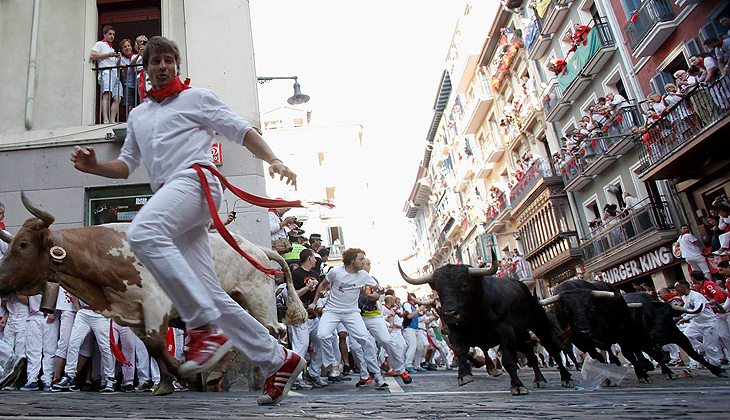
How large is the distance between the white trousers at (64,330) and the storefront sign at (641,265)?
64.0 ft

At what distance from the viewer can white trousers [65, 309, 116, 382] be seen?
25.3 ft

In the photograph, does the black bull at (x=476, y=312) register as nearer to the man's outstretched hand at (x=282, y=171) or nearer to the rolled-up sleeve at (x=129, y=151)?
the man's outstretched hand at (x=282, y=171)

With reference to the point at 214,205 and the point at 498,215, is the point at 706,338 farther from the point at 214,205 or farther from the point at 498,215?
the point at 498,215

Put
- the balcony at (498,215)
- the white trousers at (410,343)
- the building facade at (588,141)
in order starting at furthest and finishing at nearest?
the balcony at (498,215), the building facade at (588,141), the white trousers at (410,343)

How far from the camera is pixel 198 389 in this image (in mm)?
7246

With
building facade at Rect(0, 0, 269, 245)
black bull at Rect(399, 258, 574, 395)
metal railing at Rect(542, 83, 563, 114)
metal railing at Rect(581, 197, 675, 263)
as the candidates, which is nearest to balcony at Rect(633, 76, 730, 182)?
metal railing at Rect(581, 197, 675, 263)

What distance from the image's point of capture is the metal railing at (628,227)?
22.1 m

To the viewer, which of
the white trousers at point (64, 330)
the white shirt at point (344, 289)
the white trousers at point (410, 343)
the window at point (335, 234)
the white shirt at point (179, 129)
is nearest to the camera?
the white shirt at point (179, 129)

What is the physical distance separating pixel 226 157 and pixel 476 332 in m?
5.02

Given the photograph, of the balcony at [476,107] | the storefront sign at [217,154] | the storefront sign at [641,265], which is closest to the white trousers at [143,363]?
the storefront sign at [217,154]

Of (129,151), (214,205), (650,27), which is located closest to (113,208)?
(129,151)

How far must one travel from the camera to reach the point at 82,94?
34.3 ft

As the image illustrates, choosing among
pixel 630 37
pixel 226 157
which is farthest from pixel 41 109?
pixel 630 37

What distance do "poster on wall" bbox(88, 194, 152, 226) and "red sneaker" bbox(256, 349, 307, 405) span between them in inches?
259
